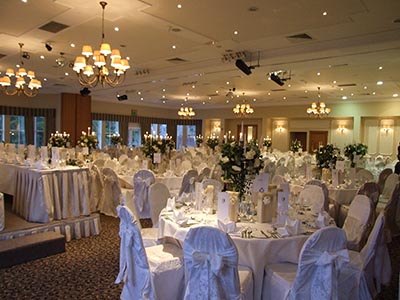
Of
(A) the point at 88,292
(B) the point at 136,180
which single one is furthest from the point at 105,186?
(A) the point at 88,292

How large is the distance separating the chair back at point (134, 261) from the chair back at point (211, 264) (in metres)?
0.49

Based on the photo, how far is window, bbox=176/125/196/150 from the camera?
2477 centimetres

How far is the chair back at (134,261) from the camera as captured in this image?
9.68 ft

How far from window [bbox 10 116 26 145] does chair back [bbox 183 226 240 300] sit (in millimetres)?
16810

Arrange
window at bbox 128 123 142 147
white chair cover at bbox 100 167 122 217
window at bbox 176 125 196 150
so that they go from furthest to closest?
1. window at bbox 176 125 196 150
2. window at bbox 128 123 142 147
3. white chair cover at bbox 100 167 122 217

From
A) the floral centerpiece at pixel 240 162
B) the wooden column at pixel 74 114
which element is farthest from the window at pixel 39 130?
the floral centerpiece at pixel 240 162

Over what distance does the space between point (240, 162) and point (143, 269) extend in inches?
58.3

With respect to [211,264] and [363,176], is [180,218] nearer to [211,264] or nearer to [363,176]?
[211,264]

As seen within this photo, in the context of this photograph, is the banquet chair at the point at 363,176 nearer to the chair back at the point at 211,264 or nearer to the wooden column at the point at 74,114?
the chair back at the point at 211,264

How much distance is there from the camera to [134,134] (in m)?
22.0

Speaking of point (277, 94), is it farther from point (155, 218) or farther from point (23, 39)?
point (155, 218)

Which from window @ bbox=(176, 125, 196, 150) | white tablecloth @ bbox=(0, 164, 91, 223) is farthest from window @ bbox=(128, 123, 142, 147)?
white tablecloth @ bbox=(0, 164, 91, 223)

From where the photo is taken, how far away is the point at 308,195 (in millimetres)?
4719

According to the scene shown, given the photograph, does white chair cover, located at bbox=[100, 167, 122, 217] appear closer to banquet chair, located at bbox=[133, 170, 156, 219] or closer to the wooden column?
banquet chair, located at bbox=[133, 170, 156, 219]
